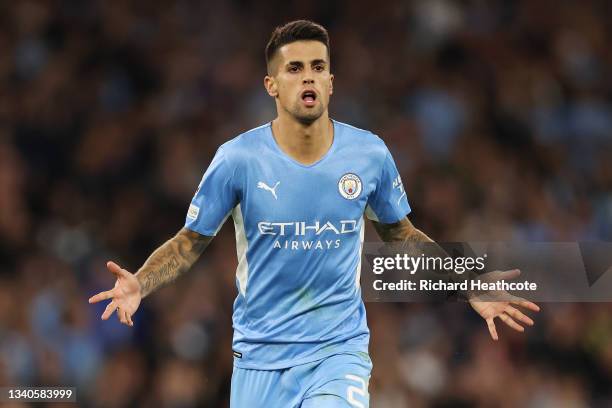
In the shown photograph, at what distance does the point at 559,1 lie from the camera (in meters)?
11.5

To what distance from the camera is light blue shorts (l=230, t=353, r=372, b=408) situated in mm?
4875

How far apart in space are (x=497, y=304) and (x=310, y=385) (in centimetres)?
105

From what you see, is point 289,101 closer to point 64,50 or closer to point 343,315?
point 343,315

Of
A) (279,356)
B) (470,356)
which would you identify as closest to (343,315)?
(279,356)

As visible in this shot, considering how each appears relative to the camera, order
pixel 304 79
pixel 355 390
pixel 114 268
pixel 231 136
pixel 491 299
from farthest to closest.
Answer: pixel 231 136 → pixel 491 299 → pixel 304 79 → pixel 355 390 → pixel 114 268

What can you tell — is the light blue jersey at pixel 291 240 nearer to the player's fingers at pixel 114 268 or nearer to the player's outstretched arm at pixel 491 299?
the player's outstretched arm at pixel 491 299

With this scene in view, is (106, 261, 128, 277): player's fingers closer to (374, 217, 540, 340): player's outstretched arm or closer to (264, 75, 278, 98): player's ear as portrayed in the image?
(264, 75, 278, 98): player's ear

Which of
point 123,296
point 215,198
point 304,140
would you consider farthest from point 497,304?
point 123,296

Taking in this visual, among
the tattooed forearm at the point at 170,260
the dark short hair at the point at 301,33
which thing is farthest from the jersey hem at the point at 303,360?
the dark short hair at the point at 301,33

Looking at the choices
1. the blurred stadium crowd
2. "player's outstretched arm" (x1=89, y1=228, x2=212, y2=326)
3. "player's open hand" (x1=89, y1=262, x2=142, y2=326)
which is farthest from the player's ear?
the blurred stadium crowd

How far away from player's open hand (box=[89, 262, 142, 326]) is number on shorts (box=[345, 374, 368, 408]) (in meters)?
1.06

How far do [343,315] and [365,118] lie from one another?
546 centimetres

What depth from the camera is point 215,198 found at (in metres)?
5.23

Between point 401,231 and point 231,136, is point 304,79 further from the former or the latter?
point 231,136
